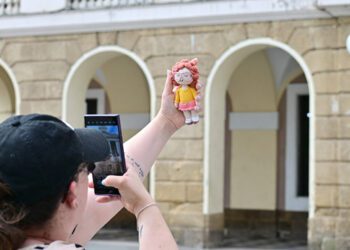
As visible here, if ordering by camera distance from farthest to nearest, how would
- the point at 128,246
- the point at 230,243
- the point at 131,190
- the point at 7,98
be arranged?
the point at 7,98 < the point at 230,243 < the point at 128,246 < the point at 131,190

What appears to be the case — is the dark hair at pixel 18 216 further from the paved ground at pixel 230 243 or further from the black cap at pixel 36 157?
the paved ground at pixel 230 243

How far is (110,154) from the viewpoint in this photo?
2.26 m

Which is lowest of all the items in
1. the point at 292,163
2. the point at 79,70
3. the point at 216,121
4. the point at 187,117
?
the point at 292,163

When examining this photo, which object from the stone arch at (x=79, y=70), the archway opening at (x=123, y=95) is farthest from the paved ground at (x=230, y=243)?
the stone arch at (x=79, y=70)

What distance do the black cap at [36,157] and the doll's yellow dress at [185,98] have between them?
2.66 feet

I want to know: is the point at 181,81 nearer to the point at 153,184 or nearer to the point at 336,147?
the point at 336,147

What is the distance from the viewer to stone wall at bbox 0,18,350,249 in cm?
1355

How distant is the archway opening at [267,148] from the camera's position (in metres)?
17.3

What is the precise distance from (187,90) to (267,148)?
15.0 m

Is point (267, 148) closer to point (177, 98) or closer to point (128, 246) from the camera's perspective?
point (128, 246)

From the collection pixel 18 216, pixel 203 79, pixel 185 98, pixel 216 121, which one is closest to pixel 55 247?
pixel 18 216

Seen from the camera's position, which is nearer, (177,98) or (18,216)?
(18,216)

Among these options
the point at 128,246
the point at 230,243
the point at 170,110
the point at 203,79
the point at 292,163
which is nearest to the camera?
the point at 170,110

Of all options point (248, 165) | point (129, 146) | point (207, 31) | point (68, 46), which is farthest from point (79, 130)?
point (248, 165)
